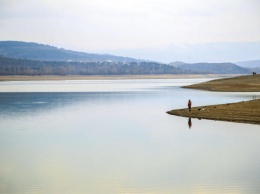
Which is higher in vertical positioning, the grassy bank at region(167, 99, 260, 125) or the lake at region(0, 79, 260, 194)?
the grassy bank at region(167, 99, 260, 125)

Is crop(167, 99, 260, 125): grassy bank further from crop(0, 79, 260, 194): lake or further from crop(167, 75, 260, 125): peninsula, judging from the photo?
crop(0, 79, 260, 194): lake

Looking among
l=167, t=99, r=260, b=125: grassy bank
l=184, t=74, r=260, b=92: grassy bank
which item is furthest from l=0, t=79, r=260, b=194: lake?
l=184, t=74, r=260, b=92: grassy bank

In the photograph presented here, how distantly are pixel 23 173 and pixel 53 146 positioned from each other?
7708 millimetres

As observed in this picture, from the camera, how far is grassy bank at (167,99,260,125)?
43647 mm

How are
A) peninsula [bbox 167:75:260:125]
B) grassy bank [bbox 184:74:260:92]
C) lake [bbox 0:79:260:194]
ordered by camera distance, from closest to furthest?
lake [bbox 0:79:260:194] → peninsula [bbox 167:75:260:125] → grassy bank [bbox 184:74:260:92]

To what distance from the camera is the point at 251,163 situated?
2555 centimetres

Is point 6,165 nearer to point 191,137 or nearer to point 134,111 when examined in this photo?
point 191,137

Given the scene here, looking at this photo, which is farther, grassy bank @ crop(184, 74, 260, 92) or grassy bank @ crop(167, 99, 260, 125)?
grassy bank @ crop(184, 74, 260, 92)

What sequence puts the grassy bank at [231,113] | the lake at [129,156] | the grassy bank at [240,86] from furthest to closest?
the grassy bank at [240,86] < the grassy bank at [231,113] < the lake at [129,156]

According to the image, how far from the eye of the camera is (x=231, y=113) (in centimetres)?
4703

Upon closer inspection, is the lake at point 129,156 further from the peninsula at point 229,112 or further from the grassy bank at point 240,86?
the grassy bank at point 240,86

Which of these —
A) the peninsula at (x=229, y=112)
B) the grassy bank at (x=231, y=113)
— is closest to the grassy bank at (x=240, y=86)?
the peninsula at (x=229, y=112)

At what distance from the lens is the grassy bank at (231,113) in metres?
43.6

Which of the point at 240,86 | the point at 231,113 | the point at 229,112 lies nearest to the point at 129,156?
the point at 231,113
